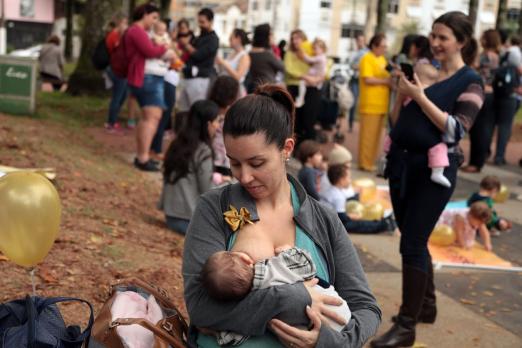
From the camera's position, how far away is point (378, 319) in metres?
2.76

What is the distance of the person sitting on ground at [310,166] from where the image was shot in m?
7.40

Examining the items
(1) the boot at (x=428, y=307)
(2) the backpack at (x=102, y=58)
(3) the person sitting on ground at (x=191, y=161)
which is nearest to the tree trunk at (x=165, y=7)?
(2) the backpack at (x=102, y=58)

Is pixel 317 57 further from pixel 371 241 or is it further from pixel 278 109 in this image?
pixel 278 109

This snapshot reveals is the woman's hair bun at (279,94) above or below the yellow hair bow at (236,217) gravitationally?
above

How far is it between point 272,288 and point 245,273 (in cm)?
10

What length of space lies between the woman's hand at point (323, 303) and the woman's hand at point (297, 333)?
1.2 inches

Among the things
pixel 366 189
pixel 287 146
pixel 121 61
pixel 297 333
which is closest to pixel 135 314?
pixel 297 333

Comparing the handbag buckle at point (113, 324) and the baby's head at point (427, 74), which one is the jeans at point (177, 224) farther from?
the handbag buckle at point (113, 324)

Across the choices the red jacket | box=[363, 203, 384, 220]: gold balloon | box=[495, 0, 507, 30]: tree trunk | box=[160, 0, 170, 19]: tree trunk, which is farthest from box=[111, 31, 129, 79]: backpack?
box=[160, 0, 170, 19]: tree trunk

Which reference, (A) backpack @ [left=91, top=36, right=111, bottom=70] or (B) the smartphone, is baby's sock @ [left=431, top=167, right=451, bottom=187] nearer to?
(B) the smartphone

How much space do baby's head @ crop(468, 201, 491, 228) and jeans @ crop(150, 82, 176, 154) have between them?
4.33 meters

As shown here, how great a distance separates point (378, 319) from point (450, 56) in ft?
6.79

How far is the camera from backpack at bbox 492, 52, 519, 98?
456 inches

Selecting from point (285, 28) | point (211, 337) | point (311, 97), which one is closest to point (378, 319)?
point (211, 337)
